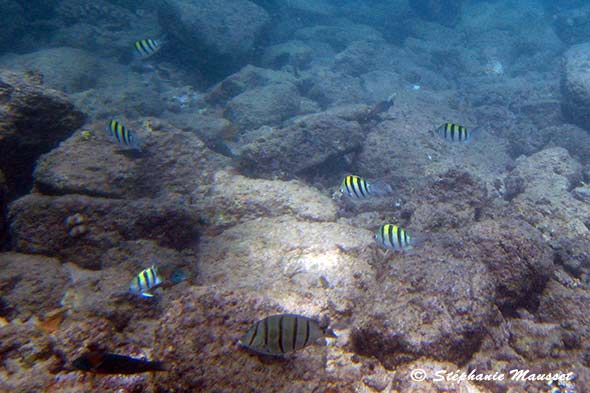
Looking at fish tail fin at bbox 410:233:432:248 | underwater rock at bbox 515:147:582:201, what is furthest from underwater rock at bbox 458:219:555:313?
underwater rock at bbox 515:147:582:201

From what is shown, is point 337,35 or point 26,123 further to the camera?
point 337,35

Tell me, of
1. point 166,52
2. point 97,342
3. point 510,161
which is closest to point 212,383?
point 97,342

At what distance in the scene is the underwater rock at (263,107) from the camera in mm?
9594

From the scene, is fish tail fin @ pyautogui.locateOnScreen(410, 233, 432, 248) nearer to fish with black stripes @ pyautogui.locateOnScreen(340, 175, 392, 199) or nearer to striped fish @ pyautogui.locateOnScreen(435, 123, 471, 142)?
fish with black stripes @ pyautogui.locateOnScreen(340, 175, 392, 199)

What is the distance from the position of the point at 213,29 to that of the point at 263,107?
4.49 meters

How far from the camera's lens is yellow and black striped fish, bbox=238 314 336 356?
2.21 meters

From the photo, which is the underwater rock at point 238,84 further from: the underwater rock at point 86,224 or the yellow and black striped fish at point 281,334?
the yellow and black striped fish at point 281,334

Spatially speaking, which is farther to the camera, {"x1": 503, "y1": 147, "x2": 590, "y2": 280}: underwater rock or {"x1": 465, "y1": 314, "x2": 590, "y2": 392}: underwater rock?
{"x1": 503, "y1": 147, "x2": 590, "y2": 280}: underwater rock

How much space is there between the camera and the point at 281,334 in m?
2.22

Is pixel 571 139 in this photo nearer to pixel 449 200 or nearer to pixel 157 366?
pixel 449 200

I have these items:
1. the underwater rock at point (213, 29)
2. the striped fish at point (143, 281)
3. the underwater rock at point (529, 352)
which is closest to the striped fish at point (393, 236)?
the underwater rock at point (529, 352)

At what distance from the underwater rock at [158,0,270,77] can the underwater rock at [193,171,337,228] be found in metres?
8.22

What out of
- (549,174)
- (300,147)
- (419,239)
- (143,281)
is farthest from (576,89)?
(143,281)

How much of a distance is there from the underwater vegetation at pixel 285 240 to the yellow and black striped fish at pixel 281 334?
0.4 inches
